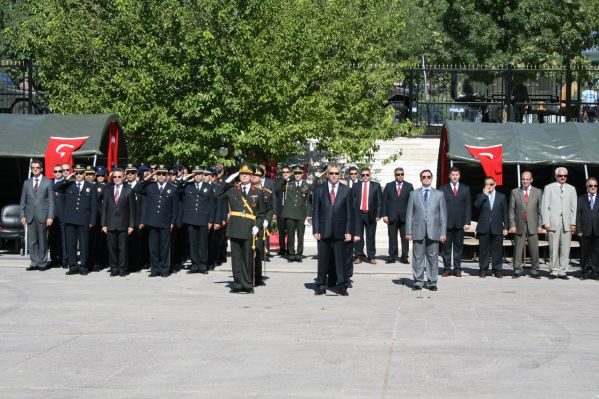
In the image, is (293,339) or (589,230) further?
(589,230)

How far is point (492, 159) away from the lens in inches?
795

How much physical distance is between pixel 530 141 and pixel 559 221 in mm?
3087

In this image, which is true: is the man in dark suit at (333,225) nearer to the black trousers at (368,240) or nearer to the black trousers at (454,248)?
the black trousers at (454,248)

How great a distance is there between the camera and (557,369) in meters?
10.2

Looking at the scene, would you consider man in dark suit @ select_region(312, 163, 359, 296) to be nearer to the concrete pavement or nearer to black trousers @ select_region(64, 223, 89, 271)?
the concrete pavement

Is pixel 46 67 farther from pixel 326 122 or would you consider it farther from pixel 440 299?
pixel 440 299

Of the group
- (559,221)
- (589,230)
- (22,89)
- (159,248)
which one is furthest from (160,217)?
(22,89)

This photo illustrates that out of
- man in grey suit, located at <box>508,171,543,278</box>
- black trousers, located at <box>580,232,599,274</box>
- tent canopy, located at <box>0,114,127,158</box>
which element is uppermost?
tent canopy, located at <box>0,114,127,158</box>

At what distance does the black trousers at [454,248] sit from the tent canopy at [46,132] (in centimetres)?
709

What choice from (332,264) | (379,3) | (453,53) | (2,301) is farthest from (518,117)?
(2,301)

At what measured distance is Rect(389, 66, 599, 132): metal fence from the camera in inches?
1186

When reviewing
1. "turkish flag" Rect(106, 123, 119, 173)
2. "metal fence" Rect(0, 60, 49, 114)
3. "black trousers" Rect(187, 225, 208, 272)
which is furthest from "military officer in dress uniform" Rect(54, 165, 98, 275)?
"metal fence" Rect(0, 60, 49, 114)

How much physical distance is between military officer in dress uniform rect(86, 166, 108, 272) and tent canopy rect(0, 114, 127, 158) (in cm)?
201

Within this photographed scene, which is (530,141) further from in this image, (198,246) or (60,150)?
(60,150)
